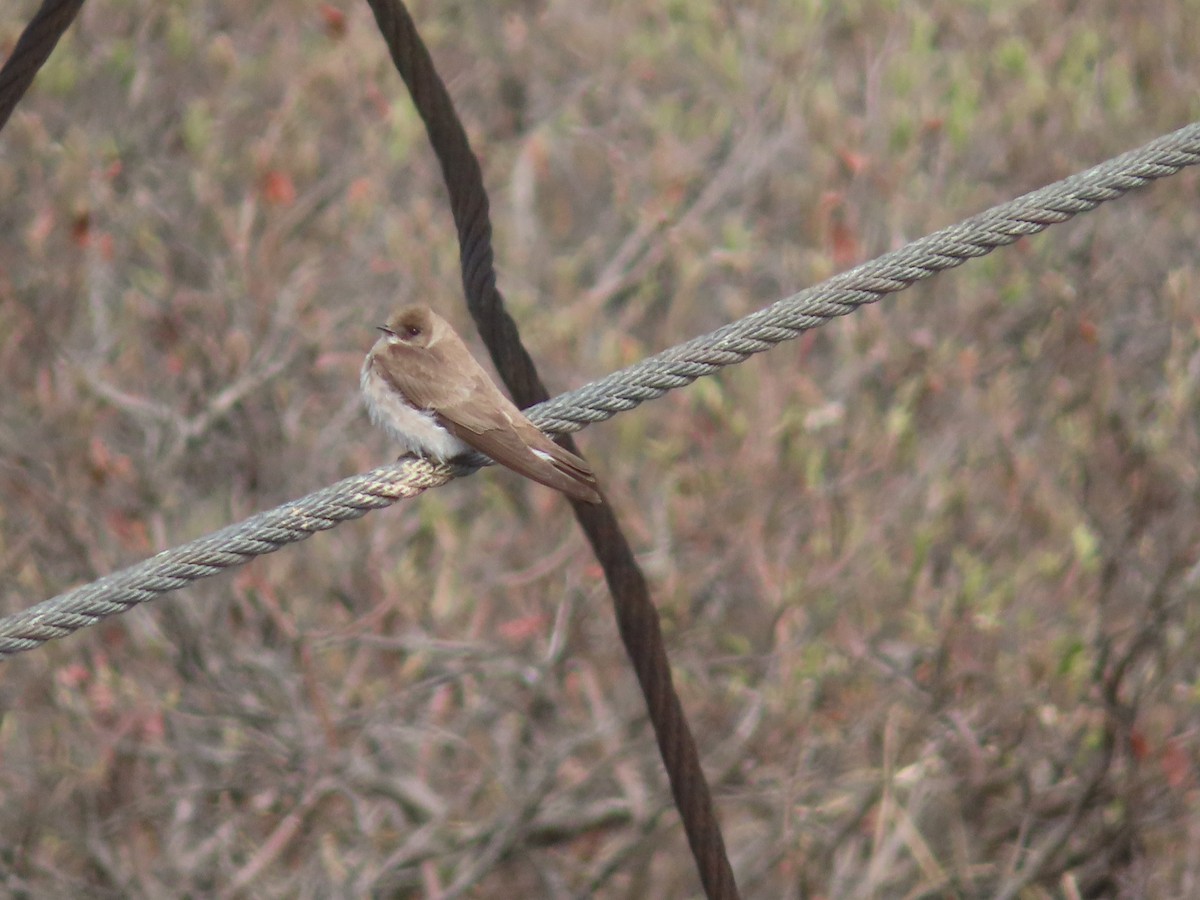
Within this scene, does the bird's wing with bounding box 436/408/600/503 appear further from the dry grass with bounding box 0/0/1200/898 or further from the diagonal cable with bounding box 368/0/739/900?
the dry grass with bounding box 0/0/1200/898

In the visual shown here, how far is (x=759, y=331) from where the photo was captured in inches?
137

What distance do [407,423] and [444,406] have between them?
162 millimetres

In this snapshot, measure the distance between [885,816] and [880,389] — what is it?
209 centimetres

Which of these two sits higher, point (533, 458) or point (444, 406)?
point (444, 406)

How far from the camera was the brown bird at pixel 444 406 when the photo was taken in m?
3.91

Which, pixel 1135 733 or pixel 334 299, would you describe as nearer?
pixel 1135 733

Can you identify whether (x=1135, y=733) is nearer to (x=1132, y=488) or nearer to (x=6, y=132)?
(x=1132, y=488)

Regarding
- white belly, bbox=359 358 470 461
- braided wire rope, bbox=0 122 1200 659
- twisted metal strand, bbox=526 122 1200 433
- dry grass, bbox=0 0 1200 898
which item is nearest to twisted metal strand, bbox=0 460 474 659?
braided wire rope, bbox=0 122 1200 659

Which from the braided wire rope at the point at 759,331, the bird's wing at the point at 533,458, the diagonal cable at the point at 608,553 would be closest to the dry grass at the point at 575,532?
the bird's wing at the point at 533,458

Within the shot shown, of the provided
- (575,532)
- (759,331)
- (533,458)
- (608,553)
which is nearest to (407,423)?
(533,458)

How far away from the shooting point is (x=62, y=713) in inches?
286

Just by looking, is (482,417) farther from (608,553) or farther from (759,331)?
(759,331)

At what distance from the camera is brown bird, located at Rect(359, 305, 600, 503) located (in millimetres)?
3910

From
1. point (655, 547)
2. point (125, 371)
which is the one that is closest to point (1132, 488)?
point (655, 547)
